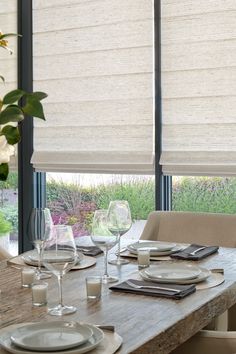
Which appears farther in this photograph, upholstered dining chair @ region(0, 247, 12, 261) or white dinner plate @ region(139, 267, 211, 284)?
upholstered dining chair @ region(0, 247, 12, 261)

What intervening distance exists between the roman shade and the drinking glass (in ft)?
9.38

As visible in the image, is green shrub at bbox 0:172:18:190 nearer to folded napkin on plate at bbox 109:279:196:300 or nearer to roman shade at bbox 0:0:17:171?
roman shade at bbox 0:0:17:171

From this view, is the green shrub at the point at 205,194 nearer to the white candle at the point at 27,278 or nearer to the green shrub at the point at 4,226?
the green shrub at the point at 4,226

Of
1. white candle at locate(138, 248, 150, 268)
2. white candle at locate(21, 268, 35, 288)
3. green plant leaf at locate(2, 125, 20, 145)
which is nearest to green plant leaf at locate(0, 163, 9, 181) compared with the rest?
green plant leaf at locate(2, 125, 20, 145)

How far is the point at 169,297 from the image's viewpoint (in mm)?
1821

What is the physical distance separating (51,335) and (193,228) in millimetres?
1689

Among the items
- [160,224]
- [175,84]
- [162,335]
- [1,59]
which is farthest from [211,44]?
[162,335]

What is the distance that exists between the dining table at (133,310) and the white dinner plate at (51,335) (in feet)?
0.34

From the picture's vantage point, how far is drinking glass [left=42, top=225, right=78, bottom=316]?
1629mm

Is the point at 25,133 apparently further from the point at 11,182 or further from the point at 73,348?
the point at 73,348

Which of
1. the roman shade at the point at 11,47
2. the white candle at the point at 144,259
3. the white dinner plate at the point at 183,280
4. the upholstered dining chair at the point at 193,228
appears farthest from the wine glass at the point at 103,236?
the roman shade at the point at 11,47

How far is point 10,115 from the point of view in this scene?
1427 millimetres

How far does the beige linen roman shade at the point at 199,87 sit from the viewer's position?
3668 mm

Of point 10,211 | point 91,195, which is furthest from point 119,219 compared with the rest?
point 10,211
